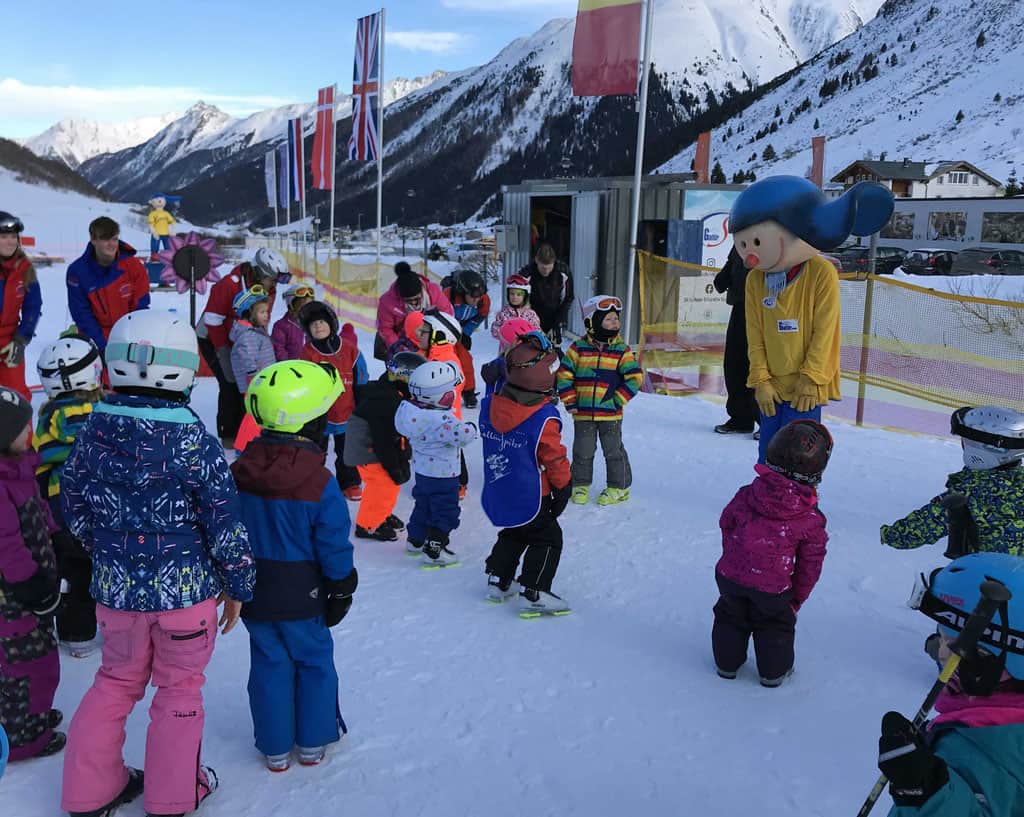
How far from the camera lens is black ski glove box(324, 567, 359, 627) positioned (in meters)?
2.77

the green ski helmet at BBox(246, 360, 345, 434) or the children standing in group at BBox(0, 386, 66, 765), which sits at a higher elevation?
the green ski helmet at BBox(246, 360, 345, 434)

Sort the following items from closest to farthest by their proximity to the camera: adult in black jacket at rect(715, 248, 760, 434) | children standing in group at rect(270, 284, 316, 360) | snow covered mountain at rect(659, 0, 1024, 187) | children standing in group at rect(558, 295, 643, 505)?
children standing in group at rect(558, 295, 643, 505) → children standing in group at rect(270, 284, 316, 360) → adult in black jacket at rect(715, 248, 760, 434) → snow covered mountain at rect(659, 0, 1024, 187)

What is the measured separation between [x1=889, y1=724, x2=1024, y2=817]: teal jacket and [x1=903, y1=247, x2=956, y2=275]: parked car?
30418 millimetres

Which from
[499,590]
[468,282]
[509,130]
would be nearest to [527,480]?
[499,590]

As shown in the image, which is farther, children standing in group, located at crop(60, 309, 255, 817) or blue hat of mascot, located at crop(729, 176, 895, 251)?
blue hat of mascot, located at crop(729, 176, 895, 251)

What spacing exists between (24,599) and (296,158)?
991 inches

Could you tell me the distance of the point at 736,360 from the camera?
7.29 m

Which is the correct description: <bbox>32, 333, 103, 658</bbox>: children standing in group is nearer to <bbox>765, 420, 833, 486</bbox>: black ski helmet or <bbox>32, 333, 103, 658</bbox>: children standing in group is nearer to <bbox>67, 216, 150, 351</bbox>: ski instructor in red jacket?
<bbox>67, 216, 150, 351</bbox>: ski instructor in red jacket

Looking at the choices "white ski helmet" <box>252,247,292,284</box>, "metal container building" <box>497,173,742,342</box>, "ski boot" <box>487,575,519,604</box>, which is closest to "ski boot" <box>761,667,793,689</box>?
"ski boot" <box>487,575,519,604</box>

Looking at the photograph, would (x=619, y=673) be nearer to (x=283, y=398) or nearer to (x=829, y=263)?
(x=283, y=398)

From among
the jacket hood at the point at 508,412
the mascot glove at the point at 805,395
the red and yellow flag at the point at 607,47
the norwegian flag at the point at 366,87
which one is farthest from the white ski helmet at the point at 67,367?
the norwegian flag at the point at 366,87

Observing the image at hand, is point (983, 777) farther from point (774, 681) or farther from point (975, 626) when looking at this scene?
point (774, 681)

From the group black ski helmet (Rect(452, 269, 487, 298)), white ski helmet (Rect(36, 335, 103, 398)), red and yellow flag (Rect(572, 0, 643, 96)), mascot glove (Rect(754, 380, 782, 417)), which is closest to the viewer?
white ski helmet (Rect(36, 335, 103, 398))

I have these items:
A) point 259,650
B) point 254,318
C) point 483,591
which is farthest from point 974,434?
point 254,318
